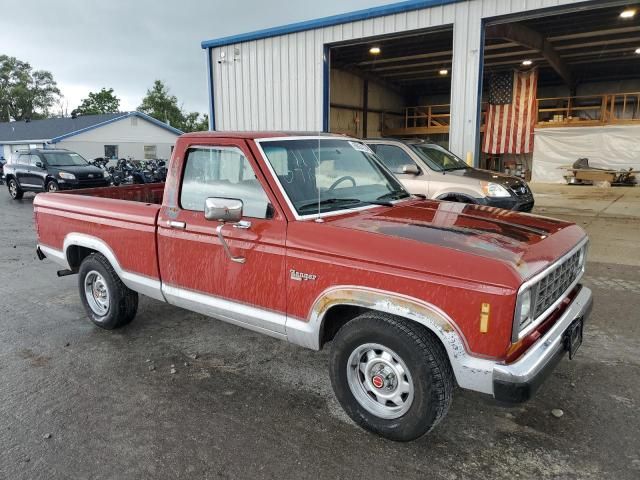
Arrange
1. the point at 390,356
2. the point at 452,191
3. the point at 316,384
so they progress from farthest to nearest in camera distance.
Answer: the point at 452,191 < the point at 316,384 < the point at 390,356

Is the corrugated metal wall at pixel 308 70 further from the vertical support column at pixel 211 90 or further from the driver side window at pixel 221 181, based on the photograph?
the driver side window at pixel 221 181

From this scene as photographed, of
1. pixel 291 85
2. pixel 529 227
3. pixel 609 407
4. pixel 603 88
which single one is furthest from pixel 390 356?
pixel 603 88

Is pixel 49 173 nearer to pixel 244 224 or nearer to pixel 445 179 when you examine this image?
pixel 445 179

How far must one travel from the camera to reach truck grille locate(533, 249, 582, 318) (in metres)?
2.79

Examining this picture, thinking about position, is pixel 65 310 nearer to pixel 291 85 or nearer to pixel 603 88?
pixel 291 85

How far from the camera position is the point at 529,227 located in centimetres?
340

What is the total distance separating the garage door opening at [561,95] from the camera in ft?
53.9

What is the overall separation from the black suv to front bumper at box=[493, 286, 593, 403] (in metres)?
16.6

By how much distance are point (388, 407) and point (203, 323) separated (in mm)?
2566

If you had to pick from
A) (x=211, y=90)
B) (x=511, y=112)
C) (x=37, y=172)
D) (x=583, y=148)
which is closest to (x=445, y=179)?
(x=211, y=90)

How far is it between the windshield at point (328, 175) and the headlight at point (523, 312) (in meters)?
1.43

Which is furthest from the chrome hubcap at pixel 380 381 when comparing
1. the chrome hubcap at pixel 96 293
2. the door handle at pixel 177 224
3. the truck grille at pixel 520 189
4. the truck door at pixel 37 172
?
the truck door at pixel 37 172

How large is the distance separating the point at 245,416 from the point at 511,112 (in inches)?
899

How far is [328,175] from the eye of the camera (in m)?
3.75
